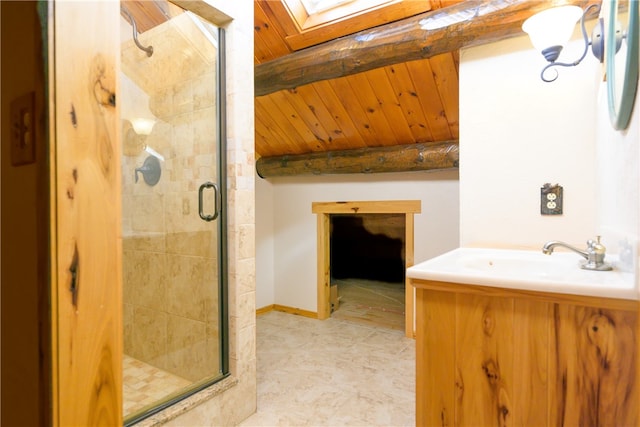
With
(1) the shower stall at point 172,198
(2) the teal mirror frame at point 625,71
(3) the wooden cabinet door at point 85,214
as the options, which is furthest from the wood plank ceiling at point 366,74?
(3) the wooden cabinet door at point 85,214

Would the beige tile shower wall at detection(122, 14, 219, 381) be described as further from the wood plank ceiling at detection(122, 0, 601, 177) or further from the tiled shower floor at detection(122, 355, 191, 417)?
the wood plank ceiling at detection(122, 0, 601, 177)

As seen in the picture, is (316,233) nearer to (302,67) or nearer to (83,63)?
(302,67)

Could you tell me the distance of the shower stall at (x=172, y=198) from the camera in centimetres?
186

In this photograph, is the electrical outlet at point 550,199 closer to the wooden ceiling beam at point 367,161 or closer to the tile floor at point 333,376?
the wooden ceiling beam at point 367,161

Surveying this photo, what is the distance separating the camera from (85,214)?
61 cm

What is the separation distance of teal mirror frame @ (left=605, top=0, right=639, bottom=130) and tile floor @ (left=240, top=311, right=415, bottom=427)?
163 cm

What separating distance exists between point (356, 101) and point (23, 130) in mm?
2352

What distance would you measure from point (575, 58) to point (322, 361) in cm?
241

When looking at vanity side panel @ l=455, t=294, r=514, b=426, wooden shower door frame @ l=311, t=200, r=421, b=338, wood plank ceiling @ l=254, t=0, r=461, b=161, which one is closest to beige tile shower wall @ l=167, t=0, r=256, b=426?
wood plank ceiling @ l=254, t=0, r=461, b=161

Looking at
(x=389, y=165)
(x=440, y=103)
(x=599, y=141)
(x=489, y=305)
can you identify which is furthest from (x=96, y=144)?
(x=389, y=165)

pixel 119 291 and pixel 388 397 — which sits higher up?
pixel 119 291

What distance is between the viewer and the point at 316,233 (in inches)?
145

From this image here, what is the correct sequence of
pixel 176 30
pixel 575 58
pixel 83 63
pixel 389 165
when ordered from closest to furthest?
pixel 83 63
pixel 575 58
pixel 176 30
pixel 389 165

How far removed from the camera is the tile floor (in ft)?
6.14
